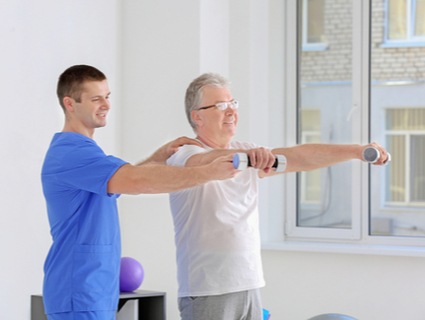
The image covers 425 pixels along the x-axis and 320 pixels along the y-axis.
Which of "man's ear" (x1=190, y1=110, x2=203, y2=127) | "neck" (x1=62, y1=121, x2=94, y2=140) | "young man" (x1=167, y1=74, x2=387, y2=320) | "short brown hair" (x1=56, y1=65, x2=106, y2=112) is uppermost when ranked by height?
"short brown hair" (x1=56, y1=65, x2=106, y2=112)

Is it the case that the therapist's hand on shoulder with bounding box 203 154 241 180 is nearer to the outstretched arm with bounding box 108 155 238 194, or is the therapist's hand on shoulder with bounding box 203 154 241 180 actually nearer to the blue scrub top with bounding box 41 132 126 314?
the outstretched arm with bounding box 108 155 238 194

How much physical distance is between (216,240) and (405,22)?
246 centimetres

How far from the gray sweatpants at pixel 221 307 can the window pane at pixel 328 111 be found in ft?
6.36

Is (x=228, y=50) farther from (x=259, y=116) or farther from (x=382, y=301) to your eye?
(x=382, y=301)

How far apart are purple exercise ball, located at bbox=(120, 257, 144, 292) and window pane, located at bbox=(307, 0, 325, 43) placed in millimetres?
2025

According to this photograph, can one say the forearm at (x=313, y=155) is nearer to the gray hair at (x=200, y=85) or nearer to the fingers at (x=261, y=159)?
the gray hair at (x=200, y=85)

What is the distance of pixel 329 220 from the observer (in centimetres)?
327

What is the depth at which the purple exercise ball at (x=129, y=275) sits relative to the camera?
7.43 ft

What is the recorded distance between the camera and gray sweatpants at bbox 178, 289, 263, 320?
4.63ft

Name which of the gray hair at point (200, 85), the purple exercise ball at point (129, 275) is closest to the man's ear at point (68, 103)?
the gray hair at point (200, 85)

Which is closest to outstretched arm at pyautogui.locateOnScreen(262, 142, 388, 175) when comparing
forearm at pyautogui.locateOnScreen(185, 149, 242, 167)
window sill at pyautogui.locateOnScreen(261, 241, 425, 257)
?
forearm at pyautogui.locateOnScreen(185, 149, 242, 167)

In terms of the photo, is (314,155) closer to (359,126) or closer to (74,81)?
(74,81)

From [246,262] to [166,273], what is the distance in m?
1.46

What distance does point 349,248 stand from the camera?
290cm
